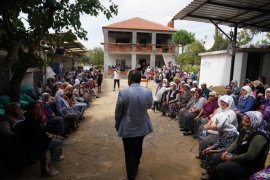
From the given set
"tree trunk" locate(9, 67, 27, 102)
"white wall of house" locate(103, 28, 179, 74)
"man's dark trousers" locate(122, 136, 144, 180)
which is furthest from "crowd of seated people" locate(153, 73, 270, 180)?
"white wall of house" locate(103, 28, 179, 74)

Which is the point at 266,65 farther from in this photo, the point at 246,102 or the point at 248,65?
the point at 246,102

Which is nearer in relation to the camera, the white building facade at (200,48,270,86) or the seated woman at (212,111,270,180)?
the seated woman at (212,111,270,180)

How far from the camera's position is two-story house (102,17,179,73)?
32.4 meters

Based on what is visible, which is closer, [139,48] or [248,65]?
[248,65]

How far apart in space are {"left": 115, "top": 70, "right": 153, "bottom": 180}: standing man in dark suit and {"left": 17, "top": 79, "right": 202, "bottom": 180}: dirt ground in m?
0.85

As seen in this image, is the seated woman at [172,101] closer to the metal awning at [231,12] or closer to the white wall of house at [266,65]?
the metal awning at [231,12]

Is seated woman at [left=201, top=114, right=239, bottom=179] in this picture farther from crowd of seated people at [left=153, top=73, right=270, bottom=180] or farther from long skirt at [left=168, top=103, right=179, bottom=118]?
long skirt at [left=168, top=103, right=179, bottom=118]

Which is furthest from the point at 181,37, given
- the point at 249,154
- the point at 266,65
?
the point at 249,154

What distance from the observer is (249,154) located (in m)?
3.25

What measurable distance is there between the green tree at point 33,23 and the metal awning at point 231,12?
3.59 metres

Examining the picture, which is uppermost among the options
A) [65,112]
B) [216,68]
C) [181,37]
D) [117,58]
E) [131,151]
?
[181,37]

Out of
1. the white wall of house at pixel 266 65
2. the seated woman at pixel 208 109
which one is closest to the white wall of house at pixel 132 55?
the white wall of house at pixel 266 65

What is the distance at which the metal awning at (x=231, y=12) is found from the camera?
728 centimetres

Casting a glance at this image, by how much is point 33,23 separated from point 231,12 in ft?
20.6
